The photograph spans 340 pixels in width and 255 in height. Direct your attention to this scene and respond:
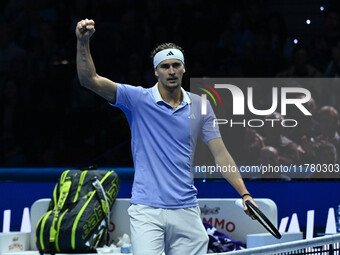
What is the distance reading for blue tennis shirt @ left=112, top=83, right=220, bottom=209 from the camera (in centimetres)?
416

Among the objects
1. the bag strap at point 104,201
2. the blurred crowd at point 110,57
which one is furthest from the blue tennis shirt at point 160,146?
the blurred crowd at point 110,57

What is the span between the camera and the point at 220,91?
25.5 feet

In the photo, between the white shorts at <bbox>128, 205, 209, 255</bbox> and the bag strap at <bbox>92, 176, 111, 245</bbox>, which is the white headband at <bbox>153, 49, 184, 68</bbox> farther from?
the bag strap at <bbox>92, 176, 111, 245</bbox>

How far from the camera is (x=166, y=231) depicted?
4156 mm

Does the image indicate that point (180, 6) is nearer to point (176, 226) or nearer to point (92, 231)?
point (92, 231)

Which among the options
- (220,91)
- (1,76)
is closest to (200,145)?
(220,91)

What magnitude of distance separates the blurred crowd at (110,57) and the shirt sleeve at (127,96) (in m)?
3.61

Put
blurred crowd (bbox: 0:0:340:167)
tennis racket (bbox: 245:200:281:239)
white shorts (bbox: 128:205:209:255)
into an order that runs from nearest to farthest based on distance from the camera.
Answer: tennis racket (bbox: 245:200:281:239), white shorts (bbox: 128:205:209:255), blurred crowd (bbox: 0:0:340:167)

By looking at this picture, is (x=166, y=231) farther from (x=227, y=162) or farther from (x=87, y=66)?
(x=87, y=66)

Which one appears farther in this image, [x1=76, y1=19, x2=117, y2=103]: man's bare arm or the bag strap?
the bag strap

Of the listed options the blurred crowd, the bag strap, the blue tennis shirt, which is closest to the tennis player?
the blue tennis shirt

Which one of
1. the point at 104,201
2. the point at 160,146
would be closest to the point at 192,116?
the point at 160,146

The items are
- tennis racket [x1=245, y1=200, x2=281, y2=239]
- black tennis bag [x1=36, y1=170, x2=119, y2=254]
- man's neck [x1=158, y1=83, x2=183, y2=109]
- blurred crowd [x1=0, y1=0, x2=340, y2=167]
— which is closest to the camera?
tennis racket [x1=245, y1=200, x2=281, y2=239]

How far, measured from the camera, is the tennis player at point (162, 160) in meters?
4.12
